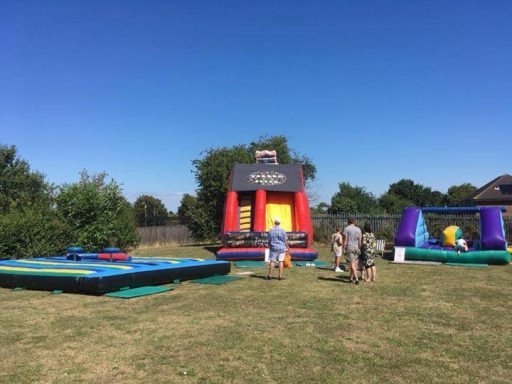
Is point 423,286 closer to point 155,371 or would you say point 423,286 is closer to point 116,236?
point 155,371

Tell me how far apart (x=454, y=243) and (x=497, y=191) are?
37.2 m

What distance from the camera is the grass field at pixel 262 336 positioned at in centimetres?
454

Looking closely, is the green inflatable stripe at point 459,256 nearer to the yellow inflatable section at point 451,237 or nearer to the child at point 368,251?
the yellow inflatable section at point 451,237

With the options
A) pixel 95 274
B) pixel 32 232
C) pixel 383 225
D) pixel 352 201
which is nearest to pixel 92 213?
pixel 32 232

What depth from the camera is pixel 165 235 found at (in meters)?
28.0

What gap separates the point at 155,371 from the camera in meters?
4.57

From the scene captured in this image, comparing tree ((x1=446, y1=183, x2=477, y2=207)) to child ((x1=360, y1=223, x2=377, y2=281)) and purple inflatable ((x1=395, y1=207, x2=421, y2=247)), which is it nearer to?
purple inflatable ((x1=395, y1=207, x2=421, y2=247))

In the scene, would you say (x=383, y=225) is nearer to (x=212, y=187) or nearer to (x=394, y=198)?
(x=212, y=187)

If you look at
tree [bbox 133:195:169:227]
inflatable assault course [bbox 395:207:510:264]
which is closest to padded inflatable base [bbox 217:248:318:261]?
inflatable assault course [bbox 395:207:510:264]

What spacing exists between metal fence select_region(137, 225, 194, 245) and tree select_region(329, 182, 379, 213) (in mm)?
24605

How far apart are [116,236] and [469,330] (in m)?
14.7

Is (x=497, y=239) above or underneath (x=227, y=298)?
above

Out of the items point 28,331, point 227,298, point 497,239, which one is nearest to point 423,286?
point 227,298

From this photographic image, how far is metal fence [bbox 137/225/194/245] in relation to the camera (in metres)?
26.8
